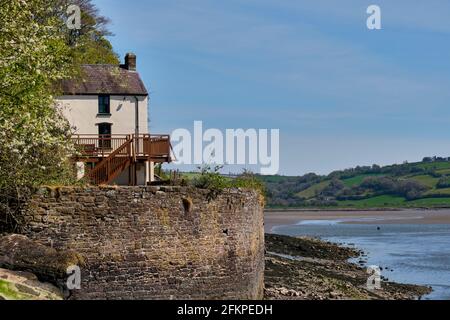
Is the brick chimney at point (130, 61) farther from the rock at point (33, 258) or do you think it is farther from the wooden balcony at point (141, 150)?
the rock at point (33, 258)

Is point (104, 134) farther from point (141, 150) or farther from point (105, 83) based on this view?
point (141, 150)

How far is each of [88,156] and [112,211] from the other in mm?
13571

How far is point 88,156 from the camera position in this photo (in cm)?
3856

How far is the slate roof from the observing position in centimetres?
4516

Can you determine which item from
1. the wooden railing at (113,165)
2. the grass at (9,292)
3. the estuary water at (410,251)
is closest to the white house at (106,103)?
the wooden railing at (113,165)

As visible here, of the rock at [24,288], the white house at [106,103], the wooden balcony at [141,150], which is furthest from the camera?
the white house at [106,103]

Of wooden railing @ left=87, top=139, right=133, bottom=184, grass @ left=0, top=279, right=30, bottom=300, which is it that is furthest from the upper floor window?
grass @ left=0, top=279, right=30, bottom=300

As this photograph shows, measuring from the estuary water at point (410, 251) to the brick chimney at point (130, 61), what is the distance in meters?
21.0

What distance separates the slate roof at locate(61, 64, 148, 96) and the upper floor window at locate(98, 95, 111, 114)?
0.34 metres

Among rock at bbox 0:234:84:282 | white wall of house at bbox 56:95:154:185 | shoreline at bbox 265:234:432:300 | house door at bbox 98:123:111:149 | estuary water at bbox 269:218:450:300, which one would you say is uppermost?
white wall of house at bbox 56:95:154:185

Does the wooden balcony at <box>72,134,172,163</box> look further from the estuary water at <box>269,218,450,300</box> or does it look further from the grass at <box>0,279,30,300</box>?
the estuary water at <box>269,218,450,300</box>

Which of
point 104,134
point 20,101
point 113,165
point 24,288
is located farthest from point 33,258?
point 104,134

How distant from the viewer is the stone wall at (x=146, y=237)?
24828 mm
